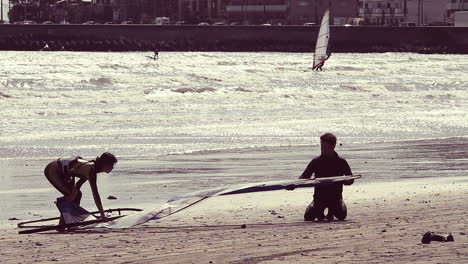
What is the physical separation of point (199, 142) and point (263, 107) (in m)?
15.7

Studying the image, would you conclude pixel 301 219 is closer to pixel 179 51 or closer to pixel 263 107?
pixel 263 107

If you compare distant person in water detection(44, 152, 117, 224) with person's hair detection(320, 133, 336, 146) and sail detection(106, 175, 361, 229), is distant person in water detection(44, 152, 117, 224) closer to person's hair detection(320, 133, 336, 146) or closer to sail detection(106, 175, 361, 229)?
sail detection(106, 175, 361, 229)

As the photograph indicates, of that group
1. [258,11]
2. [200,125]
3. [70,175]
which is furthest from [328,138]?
[258,11]

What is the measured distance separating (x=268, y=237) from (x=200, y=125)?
1931cm

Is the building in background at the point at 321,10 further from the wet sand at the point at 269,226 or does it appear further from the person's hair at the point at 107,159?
the person's hair at the point at 107,159

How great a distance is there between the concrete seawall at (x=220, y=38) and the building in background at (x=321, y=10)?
4568 centimetres

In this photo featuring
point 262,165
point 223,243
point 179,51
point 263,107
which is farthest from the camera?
point 179,51

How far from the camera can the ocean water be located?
58.0ft

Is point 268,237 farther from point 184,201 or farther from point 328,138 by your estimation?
point 184,201

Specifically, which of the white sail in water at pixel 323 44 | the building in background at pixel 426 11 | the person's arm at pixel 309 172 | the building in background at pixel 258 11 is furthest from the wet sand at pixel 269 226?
the building in background at pixel 258 11

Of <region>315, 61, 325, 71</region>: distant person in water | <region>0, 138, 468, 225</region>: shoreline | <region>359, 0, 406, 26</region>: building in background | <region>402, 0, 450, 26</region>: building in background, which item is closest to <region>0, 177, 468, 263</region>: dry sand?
<region>0, 138, 468, 225</region>: shoreline

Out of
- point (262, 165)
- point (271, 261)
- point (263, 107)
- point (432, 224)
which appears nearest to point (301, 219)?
point (432, 224)

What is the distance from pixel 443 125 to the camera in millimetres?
30547

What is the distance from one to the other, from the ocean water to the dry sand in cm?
222
